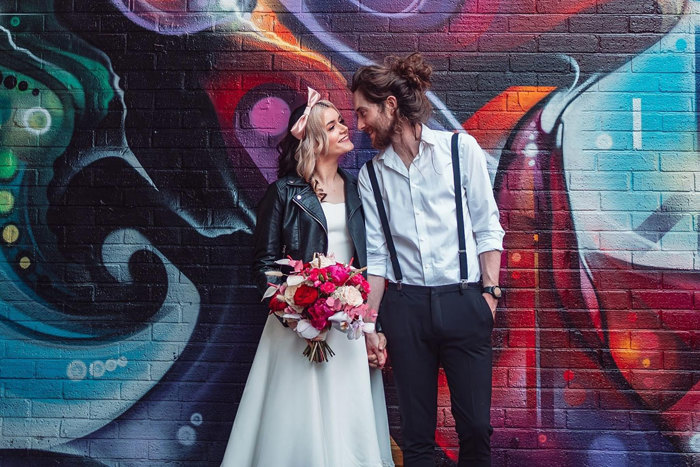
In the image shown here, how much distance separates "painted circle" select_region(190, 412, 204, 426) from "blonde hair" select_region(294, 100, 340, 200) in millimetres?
1573

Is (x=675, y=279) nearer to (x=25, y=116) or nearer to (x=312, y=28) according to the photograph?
(x=312, y=28)

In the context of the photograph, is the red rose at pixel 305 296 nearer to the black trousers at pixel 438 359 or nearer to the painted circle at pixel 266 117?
the black trousers at pixel 438 359

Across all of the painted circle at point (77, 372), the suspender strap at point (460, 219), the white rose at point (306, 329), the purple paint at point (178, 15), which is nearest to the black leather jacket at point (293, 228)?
the white rose at point (306, 329)

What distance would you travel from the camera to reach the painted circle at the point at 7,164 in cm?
430

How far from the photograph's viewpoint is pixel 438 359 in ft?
10.9

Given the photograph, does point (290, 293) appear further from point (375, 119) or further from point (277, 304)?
point (375, 119)

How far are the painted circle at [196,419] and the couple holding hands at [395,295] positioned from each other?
89 centimetres

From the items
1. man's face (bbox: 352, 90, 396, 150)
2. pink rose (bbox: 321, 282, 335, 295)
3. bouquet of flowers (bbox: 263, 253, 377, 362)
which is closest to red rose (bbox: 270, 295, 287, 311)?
bouquet of flowers (bbox: 263, 253, 377, 362)

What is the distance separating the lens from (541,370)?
411cm

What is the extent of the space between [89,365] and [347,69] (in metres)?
2.27

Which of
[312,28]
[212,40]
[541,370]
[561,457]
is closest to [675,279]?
[541,370]

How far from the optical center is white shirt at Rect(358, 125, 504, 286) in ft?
10.7

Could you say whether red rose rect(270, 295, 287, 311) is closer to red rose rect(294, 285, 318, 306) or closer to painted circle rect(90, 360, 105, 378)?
red rose rect(294, 285, 318, 306)

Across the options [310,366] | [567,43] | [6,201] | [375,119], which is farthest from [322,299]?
[6,201]
